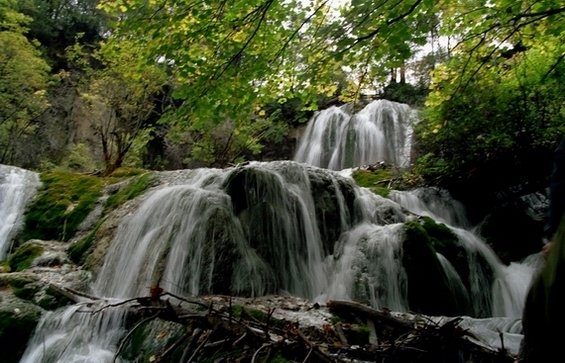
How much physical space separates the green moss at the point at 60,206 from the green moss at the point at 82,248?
0.84m

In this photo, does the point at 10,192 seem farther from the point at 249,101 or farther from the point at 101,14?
the point at 101,14

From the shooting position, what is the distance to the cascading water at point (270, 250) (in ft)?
19.4

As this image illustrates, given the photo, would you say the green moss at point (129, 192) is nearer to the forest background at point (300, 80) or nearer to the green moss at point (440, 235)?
the forest background at point (300, 80)

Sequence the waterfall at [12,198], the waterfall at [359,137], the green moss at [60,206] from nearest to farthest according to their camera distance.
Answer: the green moss at [60,206], the waterfall at [12,198], the waterfall at [359,137]

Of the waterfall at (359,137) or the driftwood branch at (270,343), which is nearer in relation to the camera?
the driftwood branch at (270,343)

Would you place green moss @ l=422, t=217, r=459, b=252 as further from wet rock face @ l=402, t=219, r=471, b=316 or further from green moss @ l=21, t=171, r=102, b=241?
green moss @ l=21, t=171, r=102, b=241

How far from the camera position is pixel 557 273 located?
0.89 m

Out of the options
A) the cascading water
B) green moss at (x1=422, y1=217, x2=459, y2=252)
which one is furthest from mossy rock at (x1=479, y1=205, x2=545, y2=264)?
green moss at (x1=422, y1=217, x2=459, y2=252)

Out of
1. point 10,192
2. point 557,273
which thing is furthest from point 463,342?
point 10,192

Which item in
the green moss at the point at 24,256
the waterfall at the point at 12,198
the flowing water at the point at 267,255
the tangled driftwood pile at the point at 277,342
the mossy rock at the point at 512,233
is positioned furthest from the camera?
the mossy rock at the point at 512,233

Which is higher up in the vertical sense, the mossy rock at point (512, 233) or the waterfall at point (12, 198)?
the waterfall at point (12, 198)

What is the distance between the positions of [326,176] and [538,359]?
26.6 ft

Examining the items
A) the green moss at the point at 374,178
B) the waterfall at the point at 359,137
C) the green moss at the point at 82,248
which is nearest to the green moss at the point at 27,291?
the green moss at the point at 82,248

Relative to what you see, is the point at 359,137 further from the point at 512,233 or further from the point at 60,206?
the point at 60,206
